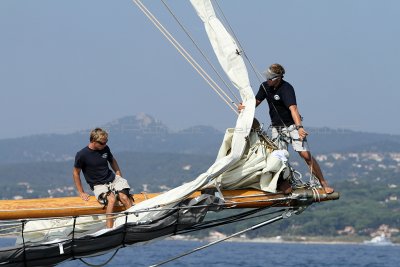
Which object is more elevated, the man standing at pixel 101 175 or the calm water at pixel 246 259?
the calm water at pixel 246 259

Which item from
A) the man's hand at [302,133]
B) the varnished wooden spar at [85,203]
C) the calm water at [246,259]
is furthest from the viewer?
the calm water at [246,259]

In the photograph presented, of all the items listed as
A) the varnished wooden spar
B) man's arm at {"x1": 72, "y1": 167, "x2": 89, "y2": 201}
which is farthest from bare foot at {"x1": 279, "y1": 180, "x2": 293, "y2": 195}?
man's arm at {"x1": 72, "y1": 167, "x2": 89, "y2": 201}

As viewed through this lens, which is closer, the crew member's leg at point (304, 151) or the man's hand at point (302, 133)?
the man's hand at point (302, 133)

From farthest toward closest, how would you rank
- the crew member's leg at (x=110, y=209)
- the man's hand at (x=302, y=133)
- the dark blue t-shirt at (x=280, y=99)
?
1. the dark blue t-shirt at (x=280, y=99)
2. the man's hand at (x=302, y=133)
3. the crew member's leg at (x=110, y=209)

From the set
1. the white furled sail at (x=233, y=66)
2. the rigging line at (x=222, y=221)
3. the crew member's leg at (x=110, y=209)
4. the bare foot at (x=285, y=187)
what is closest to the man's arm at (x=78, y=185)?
the crew member's leg at (x=110, y=209)

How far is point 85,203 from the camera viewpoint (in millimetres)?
13984

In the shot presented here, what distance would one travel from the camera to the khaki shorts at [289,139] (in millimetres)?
14805

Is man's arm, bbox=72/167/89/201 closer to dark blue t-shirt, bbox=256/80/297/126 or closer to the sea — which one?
dark blue t-shirt, bbox=256/80/297/126

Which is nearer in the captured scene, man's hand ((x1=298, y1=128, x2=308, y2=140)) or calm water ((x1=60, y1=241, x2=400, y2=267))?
man's hand ((x1=298, y1=128, x2=308, y2=140))

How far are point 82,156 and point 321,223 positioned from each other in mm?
140298

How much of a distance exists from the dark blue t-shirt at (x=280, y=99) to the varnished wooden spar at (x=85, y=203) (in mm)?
887

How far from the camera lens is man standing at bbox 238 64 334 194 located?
14758mm

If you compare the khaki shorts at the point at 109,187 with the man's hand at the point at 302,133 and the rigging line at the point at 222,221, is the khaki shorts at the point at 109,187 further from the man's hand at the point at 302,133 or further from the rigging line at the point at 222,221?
the man's hand at the point at 302,133

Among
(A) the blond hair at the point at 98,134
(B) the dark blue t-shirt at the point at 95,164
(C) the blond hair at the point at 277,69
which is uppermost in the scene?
(C) the blond hair at the point at 277,69
